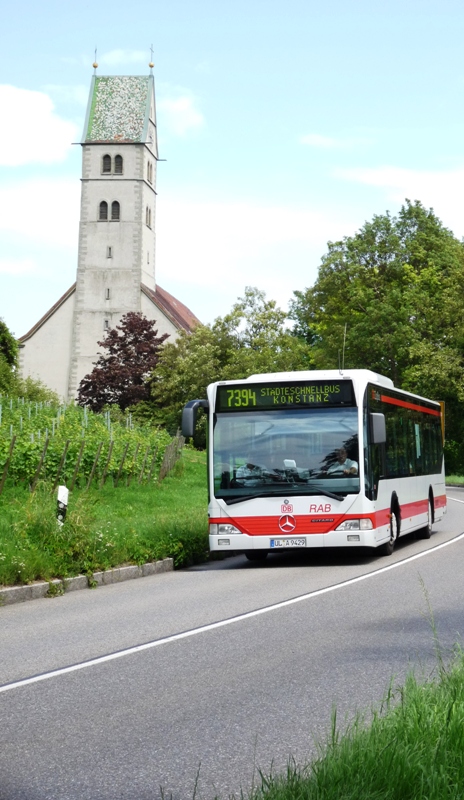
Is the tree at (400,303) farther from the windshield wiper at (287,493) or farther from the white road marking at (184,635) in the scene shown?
the white road marking at (184,635)

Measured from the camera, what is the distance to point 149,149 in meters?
93.6

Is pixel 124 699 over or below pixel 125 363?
below

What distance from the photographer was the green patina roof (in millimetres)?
92000

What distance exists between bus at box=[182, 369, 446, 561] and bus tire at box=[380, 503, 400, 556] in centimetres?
76

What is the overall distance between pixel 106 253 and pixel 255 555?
239 feet

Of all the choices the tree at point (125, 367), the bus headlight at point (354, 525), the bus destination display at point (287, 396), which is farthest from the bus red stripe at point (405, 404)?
the tree at point (125, 367)

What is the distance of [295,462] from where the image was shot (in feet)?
54.8

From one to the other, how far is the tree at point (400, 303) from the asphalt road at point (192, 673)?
4409 cm

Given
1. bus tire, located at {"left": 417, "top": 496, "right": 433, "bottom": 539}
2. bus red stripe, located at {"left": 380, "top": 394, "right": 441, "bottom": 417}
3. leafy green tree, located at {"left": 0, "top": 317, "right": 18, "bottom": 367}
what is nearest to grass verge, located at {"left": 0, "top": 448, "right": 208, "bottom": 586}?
bus red stripe, located at {"left": 380, "top": 394, "right": 441, "bottom": 417}

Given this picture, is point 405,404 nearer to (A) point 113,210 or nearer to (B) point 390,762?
(B) point 390,762

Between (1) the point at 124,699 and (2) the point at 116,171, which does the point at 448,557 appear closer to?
(1) the point at 124,699

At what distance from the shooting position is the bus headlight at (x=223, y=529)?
54.6 ft

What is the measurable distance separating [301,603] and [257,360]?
5695 cm

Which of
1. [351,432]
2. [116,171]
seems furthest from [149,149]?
[351,432]
